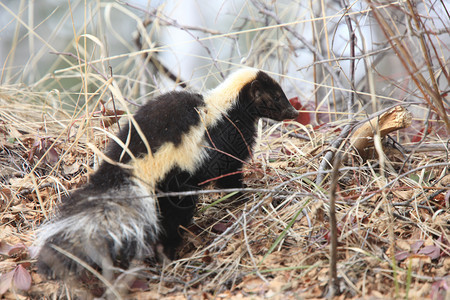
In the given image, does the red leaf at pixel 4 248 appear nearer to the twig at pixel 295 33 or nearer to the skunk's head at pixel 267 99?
the skunk's head at pixel 267 99

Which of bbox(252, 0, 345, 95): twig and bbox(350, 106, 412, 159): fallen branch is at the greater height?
bbox(252, 0, 345, 95): twig

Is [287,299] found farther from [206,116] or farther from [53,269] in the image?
[206,116]

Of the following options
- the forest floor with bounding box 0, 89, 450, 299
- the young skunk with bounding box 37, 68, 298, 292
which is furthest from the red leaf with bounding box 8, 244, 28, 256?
the young skunk with bounding box 37, 68, 298, 292

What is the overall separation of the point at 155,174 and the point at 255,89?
1.43m

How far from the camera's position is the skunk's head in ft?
12.7

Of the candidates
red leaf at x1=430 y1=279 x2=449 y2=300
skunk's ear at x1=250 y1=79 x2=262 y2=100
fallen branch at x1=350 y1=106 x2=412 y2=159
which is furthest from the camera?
skunk's ear at x1=250 y1=79 x2=262 y2=100

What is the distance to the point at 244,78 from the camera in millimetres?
3846

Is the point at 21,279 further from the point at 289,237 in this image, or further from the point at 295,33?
the point at 295,33

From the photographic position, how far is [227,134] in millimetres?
3574

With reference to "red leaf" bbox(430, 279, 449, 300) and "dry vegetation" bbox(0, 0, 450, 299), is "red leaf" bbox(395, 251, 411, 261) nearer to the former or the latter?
"dry vegetation" bbox(0, 0, 450, 299)

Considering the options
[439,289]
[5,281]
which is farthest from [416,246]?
[5,281]

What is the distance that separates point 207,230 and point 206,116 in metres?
0.92

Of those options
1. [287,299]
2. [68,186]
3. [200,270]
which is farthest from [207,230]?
[68,186]

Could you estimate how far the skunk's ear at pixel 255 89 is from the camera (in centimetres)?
384
